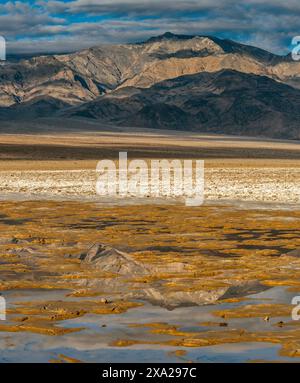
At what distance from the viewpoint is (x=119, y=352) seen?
26.3 ft

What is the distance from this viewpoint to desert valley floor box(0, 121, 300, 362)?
833 centimetres

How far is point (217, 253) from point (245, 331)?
237 inches

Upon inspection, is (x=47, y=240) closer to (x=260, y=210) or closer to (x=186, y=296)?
(x=186, y=296)

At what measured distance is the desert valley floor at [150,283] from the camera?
833 centimetres

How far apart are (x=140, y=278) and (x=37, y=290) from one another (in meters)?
1.68

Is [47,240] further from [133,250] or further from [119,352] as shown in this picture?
[119,352]

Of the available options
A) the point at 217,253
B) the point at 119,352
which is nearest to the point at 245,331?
the point at 119,352

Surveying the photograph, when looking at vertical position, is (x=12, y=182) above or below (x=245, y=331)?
below

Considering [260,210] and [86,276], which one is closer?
[86,276]

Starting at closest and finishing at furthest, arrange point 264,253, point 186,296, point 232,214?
1. point 186,296
2. point 264,253
3. point 232,214

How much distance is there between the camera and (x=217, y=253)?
14914mm

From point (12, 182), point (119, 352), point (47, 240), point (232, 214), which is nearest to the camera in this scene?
point (119, 352)

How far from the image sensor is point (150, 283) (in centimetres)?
1188
